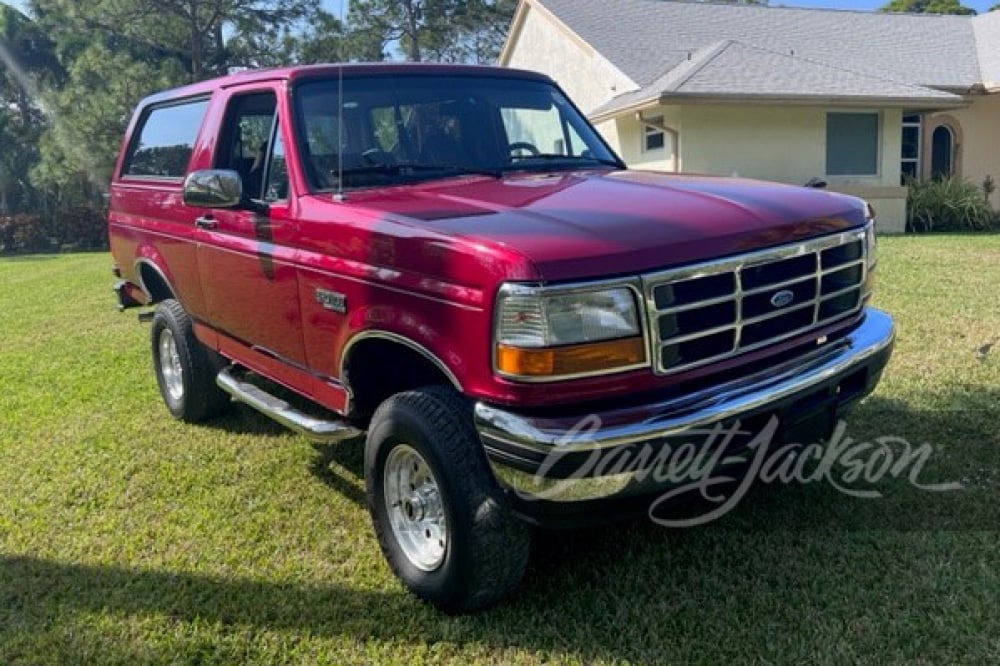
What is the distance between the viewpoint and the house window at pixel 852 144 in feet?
54.4

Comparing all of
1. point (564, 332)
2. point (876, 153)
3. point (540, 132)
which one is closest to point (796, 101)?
point (876, 153)

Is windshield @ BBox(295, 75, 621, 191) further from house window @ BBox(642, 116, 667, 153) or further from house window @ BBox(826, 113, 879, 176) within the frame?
house window @ BBox(826, 113, 879, 176)

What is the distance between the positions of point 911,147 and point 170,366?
18.2m

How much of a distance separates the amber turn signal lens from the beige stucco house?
12627 millimetres

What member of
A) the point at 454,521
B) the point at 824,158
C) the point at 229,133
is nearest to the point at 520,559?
the point at 454,521

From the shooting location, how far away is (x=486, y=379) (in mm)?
2770

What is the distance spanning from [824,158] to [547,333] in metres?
15.6

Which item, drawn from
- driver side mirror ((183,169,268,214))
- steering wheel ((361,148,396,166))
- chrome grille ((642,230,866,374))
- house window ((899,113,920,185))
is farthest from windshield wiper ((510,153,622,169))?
house window ((899,113,920,185))

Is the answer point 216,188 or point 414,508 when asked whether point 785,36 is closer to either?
point 216,188

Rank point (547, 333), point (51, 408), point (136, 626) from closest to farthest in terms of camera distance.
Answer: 1. point (547, 333)
2. point (136, 626)
3. point (51, 408)

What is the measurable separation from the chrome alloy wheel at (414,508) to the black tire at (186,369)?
7.42 feet

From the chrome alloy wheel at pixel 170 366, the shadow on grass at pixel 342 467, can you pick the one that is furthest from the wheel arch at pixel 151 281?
the shadow on grass at pixel 342 467

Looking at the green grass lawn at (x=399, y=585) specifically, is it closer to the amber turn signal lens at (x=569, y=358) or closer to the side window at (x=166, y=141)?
the amber turn signal lens at (x=569, y=358)

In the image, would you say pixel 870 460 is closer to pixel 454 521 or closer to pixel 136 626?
pixel 454 521
